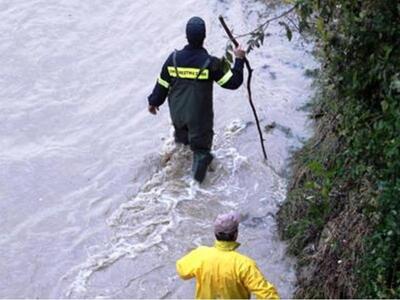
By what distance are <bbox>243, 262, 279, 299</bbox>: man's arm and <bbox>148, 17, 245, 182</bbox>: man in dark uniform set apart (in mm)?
2667

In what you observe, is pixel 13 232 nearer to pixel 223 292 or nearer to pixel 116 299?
pixel 116 299

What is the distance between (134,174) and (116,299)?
2315mm

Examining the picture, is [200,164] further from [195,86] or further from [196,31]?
[196,31]

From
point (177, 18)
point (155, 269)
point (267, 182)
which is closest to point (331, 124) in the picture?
point (267, 182)

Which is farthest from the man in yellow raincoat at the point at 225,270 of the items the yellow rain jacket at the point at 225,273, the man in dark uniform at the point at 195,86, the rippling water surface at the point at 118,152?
the man in dark uniform at the point at 195,86

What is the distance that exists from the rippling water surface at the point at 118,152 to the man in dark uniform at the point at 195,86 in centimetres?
57

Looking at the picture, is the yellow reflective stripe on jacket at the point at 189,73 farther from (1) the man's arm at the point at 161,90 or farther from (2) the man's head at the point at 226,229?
(2) the man's head at the point at 226,229

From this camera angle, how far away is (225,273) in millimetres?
5188

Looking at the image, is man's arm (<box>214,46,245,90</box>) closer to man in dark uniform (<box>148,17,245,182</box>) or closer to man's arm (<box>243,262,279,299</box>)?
man in dark uniform (<box>148,17,245,182</box>)

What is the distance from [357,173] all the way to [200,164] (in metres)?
2.65

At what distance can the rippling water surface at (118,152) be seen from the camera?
7652 millimetres

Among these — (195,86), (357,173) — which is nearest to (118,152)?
(195,86)

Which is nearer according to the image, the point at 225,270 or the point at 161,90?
the point at 225,270

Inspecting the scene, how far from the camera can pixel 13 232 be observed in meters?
8.32
